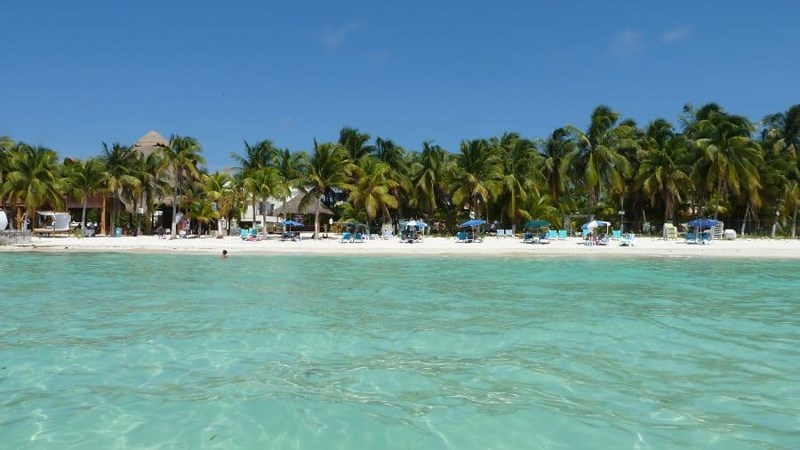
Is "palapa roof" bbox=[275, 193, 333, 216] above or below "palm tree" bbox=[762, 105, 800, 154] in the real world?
below

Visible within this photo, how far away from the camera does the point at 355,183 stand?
40.4 m

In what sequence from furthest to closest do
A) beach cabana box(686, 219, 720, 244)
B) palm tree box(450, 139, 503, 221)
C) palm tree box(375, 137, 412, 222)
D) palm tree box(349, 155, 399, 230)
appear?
palm tree box(375, 137, 412, 222) → palm tree box(450, 139, 503, 221) → palm tree box(349, 155, 399, 230) → beach cabana box(686, 219, 720, 244)

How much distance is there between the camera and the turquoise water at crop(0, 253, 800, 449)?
466 cm

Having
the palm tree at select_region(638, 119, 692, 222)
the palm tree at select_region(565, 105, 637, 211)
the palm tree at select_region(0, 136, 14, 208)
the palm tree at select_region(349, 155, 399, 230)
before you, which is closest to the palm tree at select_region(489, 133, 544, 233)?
the palm tree at select_region(565, 105, 637, 211)

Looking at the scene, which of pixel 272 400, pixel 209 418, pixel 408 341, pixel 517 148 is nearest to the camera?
pixel 209 418

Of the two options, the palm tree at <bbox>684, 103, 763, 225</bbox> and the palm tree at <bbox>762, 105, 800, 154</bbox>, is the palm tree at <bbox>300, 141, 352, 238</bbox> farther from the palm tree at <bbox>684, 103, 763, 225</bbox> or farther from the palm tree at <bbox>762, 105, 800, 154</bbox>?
the palm tree at <bbox>762, 105, 800, 154</bbox>

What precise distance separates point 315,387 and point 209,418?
1162 millimetres

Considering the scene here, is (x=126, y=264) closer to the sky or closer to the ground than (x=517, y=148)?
closer to the ground

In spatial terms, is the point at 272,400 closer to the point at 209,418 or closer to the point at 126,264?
the point at 209,418

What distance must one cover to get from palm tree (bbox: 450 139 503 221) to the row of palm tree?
0.26ft

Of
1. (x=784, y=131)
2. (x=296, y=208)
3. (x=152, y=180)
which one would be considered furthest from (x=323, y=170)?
(x=784, y=131)

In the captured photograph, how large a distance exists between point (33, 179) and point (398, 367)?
36.8 meters

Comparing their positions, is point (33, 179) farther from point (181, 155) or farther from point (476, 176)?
point (476, 176)

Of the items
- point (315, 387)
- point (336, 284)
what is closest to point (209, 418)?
point (315, 387)
